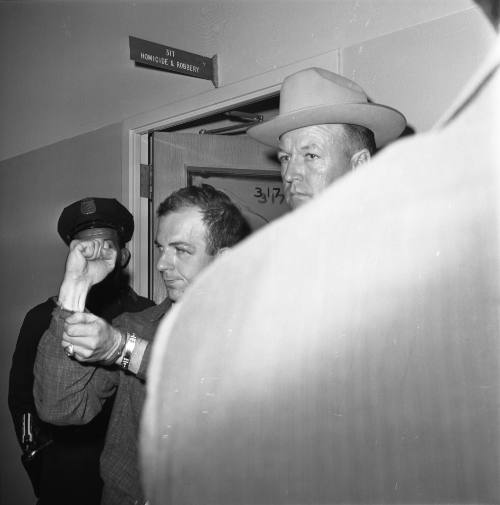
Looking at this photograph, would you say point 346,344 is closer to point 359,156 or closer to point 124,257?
point 359,156

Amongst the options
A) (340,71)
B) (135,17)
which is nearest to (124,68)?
(135,17)

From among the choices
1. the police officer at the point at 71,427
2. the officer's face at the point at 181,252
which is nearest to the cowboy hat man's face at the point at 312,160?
the officer's face at the point at 181,252

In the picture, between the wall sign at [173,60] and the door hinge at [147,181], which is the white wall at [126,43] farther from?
the door hinge at [147,181]

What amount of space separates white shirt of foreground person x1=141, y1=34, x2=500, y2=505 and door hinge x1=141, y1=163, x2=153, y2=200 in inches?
65.5

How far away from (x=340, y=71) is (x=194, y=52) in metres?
0.62

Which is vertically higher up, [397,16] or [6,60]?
[6,60]

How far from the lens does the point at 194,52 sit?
5.58 ft

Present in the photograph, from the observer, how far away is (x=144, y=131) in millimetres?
1881

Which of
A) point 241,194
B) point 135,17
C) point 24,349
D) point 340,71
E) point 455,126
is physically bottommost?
point 24,349

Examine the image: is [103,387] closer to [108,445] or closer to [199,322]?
[108,445]

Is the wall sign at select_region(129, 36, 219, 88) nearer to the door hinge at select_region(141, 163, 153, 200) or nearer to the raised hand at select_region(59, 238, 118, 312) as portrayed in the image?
the door hinge at select_region(141, 163, 153, 200)

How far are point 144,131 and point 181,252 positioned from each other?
1.32 m

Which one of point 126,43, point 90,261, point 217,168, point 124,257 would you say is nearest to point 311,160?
point 90,261

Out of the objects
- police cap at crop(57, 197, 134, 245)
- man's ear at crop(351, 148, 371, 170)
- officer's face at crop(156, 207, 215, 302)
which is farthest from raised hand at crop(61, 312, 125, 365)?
police cap at crop(57, 197, 134, 245)
